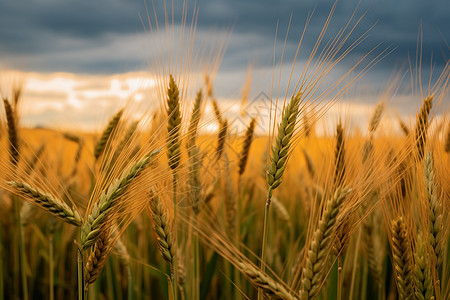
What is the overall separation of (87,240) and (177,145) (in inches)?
21.5

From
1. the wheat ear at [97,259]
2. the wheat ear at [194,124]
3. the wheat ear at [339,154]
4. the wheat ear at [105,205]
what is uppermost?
the wheat ear at [194,124]

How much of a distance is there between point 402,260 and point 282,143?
2.02 feet

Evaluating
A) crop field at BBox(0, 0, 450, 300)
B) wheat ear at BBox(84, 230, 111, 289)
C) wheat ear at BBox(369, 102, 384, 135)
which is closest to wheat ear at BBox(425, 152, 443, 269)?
crop field at BBox(0, 0, 450, 300)

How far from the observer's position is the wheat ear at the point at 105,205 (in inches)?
50.1

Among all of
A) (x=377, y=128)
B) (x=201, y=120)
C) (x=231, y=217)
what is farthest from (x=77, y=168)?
(x=377, y=128)

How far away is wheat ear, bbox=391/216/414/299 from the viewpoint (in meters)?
1.53

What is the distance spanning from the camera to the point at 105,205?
130 centimetres

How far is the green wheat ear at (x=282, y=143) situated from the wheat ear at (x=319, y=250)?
202 mm

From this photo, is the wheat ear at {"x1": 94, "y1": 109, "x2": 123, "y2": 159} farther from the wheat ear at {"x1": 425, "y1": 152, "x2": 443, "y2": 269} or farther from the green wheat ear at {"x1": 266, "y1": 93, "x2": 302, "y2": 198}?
the wheat ear at {"x1": 425, "y1": 152, "x2": 443, "y2": 269}

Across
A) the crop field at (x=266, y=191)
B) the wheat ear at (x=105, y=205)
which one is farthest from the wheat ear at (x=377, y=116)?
the wheat ear at (x=105, y=205)

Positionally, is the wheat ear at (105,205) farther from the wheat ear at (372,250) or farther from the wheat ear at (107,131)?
the wheat ear at (372,250)

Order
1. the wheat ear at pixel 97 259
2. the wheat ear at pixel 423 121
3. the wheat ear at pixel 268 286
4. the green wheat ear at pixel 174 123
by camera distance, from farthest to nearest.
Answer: the wheat ear at pixel 423 121 < the green wheat ear at pixel 174 123 < the wheat ear at pixel 97 259 < the wheat ear at pixel 268 286

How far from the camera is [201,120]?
6.24 ft

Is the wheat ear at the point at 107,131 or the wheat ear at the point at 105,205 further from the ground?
the wheat ear at the point at 107,131
